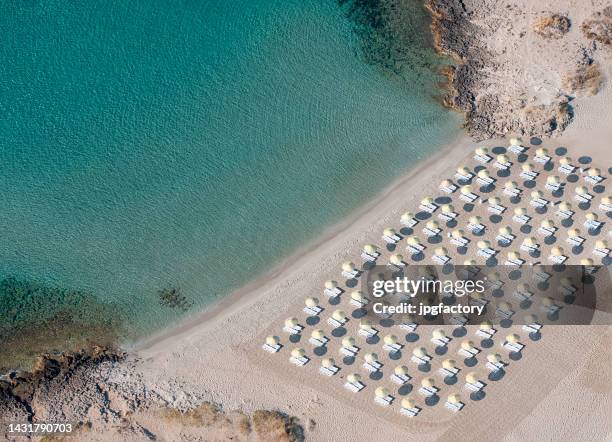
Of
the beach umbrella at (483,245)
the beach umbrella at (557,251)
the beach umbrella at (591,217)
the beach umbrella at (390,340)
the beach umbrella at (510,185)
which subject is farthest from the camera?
the beach umbrella at (510,185)

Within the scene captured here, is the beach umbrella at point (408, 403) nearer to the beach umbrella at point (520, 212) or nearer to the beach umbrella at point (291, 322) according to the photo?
the beach umbrella at point (291, 322)

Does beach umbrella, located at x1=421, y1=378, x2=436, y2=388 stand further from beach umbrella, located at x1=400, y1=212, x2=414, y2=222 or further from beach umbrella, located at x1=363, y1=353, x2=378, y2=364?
beach umbrella, located at x1=400, y1=212, x2=414, y2=222

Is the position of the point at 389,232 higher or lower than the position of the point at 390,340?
higher

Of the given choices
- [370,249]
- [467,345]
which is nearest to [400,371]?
[467,345]

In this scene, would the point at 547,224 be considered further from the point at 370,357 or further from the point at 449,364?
the point at 370,357

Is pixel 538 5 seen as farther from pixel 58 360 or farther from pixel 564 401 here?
pixel 58 360

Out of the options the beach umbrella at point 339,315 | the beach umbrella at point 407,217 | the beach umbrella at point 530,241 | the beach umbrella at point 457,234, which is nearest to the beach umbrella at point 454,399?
the beach umbrella at point 339,315
